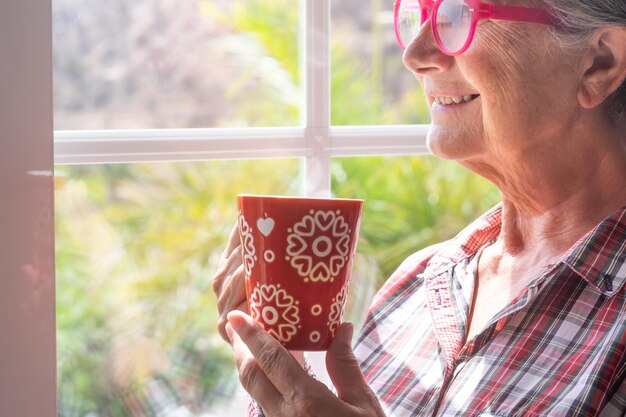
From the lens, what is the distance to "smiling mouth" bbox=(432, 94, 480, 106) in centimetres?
125

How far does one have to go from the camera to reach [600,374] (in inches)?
39.3

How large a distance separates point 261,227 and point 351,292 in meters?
1.34

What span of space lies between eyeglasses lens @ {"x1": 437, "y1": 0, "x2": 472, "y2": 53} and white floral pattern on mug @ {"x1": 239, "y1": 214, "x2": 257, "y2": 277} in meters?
0.48

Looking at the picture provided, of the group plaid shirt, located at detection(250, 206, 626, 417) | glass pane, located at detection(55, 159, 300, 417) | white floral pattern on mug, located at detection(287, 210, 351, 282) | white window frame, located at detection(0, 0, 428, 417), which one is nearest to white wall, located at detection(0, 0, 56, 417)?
white window frame, located at detection(0, 0, 428, 417)

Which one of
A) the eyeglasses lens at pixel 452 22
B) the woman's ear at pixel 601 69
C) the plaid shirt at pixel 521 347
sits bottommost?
the plaid shirt at pixel 521 347

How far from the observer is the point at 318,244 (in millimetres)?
858

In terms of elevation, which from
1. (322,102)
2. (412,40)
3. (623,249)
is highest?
(412,40)

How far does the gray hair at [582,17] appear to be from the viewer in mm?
1141

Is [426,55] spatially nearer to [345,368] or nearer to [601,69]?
[601,69]

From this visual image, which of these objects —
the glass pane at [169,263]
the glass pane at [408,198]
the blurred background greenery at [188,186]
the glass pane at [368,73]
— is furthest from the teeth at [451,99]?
the glass pane at [408,198]

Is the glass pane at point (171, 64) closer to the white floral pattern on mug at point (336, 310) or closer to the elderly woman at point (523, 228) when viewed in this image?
the elderly woman at point (523, 228)

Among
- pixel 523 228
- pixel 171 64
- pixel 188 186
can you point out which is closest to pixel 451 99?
pixel 523 228

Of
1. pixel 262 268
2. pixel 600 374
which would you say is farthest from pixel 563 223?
pixel 262 268

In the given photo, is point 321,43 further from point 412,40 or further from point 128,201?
point 128,201
